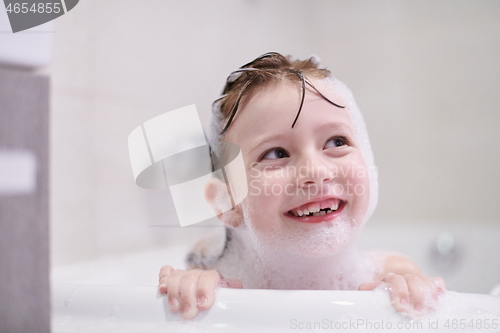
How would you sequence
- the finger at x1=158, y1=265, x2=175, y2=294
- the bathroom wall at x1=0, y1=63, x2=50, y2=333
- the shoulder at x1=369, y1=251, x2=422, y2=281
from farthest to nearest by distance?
1. the shoulder at x1=369, y1=251, x2=422, y2=281
2. the finger at x1=158, y1=265, x2=175, y2=294
3. the bathroom wall at x1=0, y1=63, x2=50, y2=333

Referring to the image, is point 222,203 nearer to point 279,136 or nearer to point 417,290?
point 279,136

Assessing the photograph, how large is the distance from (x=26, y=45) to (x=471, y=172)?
1.40m

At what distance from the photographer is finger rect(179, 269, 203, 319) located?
52 cm

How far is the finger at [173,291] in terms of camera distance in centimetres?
53

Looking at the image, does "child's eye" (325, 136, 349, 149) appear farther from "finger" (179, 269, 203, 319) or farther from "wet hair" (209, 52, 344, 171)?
"finger" (179, 269, 203, 319)

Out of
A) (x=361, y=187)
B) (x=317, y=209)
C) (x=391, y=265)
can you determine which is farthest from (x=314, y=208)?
(x=391, y=265)

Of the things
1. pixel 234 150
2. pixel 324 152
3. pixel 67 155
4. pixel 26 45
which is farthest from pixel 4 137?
pixel 324 152

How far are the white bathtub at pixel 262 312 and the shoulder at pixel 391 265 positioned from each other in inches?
14.3

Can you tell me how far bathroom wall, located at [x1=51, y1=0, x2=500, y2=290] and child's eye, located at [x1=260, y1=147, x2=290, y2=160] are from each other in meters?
0.16

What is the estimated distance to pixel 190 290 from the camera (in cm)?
54

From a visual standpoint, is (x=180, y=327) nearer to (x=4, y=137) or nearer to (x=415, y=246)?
(x=4, y=137)

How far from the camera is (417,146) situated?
159 centimetres

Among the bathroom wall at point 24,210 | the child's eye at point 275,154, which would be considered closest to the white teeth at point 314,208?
the child's eye at point 275,154

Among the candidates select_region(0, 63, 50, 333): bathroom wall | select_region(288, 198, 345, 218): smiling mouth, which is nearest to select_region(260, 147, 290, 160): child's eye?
select_region(288, 198, 345, 218): smiling mouth
